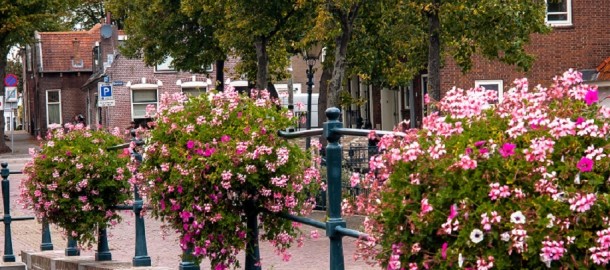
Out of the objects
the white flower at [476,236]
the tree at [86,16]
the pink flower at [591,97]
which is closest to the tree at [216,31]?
the pink flower at [591,97]

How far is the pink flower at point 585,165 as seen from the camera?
14.1ft

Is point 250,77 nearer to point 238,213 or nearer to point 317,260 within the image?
point 317,260

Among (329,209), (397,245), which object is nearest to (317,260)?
(329,209)

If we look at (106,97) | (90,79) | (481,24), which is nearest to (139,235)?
(481,24)

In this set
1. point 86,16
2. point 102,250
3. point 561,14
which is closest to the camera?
point 102,250

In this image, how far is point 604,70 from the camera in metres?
35.8

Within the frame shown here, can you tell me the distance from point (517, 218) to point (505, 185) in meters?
0.16

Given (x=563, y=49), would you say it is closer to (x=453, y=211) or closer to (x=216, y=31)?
(x=216, y=31)

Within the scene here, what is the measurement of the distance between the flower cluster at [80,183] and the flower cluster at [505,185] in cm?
713

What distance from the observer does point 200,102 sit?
8477 millimetres

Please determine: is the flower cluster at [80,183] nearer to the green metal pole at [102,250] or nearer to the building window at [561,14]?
the green metal pole at [102,250]

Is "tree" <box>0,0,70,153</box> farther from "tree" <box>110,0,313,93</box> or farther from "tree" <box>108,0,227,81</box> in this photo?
"tree" <box>108,0,227,81</box>

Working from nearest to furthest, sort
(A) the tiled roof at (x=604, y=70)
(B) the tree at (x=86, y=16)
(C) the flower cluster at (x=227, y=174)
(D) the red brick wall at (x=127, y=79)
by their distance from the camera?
(C) the flower cluster at (x=227, y=174) → (A) the tiled roof at (x=604, y=70) → (D) the red brick wall at (x=127, y=79) → (B) the tree at (x=86, y=16)

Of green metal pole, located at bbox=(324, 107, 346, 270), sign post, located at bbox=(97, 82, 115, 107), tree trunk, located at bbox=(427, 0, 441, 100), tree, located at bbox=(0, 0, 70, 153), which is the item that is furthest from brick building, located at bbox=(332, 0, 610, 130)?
green metal pole, located at bbox=(324, 107, 346, 270)
